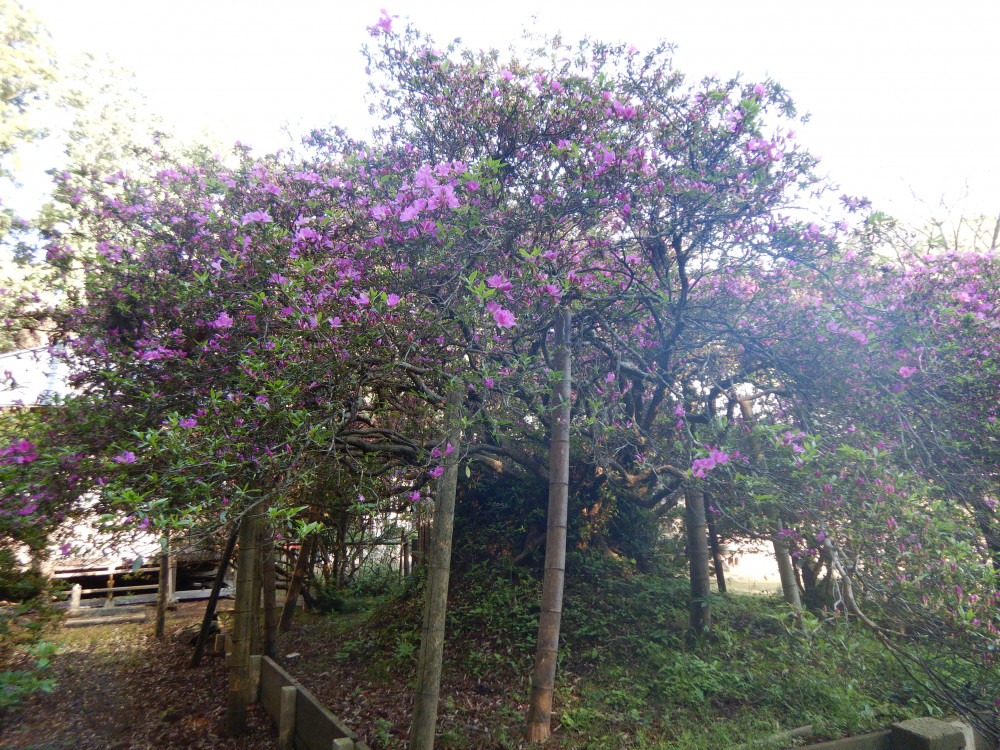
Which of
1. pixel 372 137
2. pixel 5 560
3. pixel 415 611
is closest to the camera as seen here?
pixel 5 560

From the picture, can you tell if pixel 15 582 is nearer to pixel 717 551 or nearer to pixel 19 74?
pixel 717 551

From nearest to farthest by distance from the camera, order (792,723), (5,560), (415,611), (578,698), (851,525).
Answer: (5,560)
(851,525)
(792,723)
(578,698)
(415,611)

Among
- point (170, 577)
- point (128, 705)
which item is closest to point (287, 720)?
point (128, 705)

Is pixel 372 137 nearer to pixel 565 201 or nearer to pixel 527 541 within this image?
pixel 565 201

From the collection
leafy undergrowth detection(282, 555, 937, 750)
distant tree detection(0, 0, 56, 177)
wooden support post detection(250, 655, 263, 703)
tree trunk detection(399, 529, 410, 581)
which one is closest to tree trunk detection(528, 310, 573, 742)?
leafy undergrowth detection(282, 555, 937, 750)

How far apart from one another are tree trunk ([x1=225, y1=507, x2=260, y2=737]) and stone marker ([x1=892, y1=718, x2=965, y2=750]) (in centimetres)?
582

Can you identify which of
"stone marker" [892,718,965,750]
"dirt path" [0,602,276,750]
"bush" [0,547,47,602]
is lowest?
"dirt path" [0,602,276,750]

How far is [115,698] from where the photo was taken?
692cm

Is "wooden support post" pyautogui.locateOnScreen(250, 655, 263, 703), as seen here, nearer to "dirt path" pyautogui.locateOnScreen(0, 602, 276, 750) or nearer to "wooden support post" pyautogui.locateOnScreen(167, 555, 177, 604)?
"dirt path" pyautogui.locateOnScreen(0, 602, 276, 750)

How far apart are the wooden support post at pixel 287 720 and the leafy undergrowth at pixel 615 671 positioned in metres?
0.57

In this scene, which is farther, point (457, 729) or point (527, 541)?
point (527, 541)

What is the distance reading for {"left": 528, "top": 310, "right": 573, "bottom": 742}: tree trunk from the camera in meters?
4.69

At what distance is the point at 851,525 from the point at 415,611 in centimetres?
540

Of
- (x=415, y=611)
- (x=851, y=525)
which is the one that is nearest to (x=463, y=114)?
(x=851, y=525)
